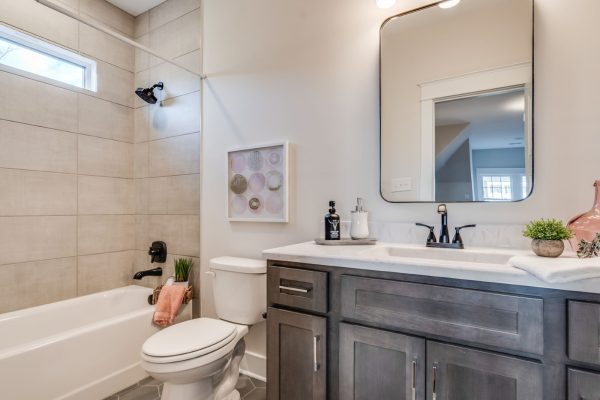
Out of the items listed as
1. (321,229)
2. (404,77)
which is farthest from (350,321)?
(404,77)

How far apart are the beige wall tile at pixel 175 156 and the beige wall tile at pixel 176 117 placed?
0.19 feet

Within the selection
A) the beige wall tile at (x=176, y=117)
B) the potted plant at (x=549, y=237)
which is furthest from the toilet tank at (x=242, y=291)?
the potted plant at (x=549, y=237)

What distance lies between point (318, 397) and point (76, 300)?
202 cm

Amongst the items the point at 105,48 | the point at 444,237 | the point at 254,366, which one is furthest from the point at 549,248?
the point at 105,48

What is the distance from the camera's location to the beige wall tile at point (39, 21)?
2082mm

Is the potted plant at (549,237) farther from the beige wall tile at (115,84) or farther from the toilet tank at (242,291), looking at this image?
the beige wall tile at (115,84)

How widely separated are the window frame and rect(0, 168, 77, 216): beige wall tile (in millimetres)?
687

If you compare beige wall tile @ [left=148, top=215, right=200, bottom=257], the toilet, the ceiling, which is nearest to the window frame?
the ceiling

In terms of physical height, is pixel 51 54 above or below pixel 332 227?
above

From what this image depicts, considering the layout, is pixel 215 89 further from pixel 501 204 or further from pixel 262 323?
pixel 501 204

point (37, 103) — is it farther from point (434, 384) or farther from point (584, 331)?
point (584, 331)

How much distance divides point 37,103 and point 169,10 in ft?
4.13

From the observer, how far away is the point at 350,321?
1.14 meters

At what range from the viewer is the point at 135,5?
2.71 m
